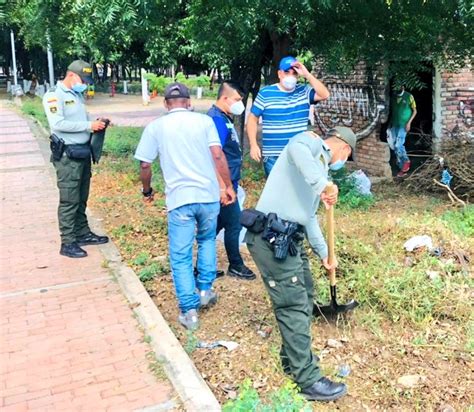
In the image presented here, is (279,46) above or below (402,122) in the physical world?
above

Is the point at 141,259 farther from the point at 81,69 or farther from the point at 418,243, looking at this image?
the point at 418,243

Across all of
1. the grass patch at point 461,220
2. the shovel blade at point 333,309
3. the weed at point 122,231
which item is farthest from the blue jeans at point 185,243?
the grass patch at point 461,220

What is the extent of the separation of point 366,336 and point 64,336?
7.20 feet

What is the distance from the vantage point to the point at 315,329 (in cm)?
416

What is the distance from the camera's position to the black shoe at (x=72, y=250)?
5.94 m

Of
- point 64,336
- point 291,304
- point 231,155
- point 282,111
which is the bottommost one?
point 64,336

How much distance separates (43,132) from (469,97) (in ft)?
40.5

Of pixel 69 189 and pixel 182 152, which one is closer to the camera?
pixel 182 152

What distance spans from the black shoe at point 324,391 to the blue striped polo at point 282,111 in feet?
8.71

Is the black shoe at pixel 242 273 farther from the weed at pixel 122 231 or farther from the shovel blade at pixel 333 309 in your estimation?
the weed at pixel 122 231

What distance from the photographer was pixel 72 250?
235 inches

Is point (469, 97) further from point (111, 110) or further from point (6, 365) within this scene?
point (111, 110)

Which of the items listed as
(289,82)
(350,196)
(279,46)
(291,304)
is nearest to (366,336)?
(291,304)

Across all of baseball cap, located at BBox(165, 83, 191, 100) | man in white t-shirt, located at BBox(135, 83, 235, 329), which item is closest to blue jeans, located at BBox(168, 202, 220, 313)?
man in white t-shirt, located at BBox(135, 83, 235, 329)
